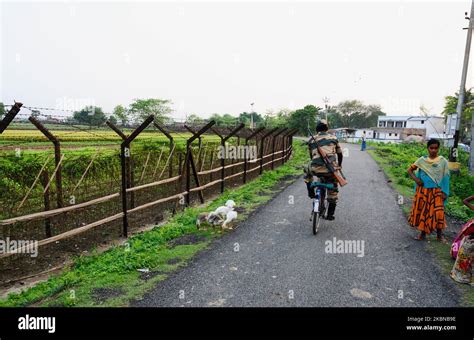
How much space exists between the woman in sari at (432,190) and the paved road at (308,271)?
0.42m

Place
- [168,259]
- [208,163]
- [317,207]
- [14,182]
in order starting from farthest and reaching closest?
[208,163], [14,182], [317,207], [168,259]

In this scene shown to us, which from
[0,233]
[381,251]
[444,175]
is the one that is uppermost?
[444,175]

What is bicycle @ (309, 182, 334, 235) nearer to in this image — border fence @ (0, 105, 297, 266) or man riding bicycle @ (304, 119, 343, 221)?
man riding bicycle @ (304, 119, 343, 221)

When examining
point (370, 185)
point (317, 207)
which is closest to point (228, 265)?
point (317, 207)

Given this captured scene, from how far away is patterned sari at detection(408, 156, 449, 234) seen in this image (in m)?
5.50

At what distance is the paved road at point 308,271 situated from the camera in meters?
3.79

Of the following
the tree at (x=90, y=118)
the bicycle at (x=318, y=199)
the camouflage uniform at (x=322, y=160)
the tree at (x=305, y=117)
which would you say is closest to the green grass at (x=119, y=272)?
the bicycle at (x=318, y=199)

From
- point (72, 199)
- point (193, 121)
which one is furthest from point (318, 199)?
point (193, 121)

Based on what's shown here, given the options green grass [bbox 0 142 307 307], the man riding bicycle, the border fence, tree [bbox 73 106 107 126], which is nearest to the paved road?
green grass [bbox 0 142 307 307]

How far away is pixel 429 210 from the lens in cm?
560

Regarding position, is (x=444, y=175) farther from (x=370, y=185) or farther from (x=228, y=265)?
(x=370, y=185)

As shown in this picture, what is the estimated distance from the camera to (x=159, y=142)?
55.0 feet

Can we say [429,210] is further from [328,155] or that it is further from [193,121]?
[193,121]
